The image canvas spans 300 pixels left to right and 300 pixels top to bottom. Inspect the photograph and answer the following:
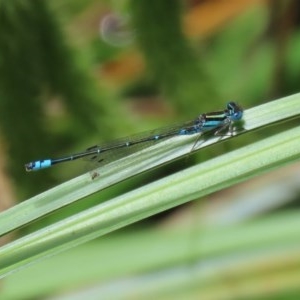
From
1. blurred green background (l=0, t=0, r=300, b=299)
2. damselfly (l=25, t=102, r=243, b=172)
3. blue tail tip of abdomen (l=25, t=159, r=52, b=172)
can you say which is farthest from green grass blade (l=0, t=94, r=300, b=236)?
blue tail tip of abdomen (l=25, t=159, r=52, b=172)

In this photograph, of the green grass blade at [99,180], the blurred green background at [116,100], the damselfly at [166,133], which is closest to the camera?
the green grass blade at [99,180]

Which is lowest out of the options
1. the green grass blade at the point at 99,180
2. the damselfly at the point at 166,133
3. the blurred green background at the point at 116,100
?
the green grass blade at the point at 99,180

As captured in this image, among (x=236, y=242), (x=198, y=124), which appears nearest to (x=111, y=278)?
(x=236, y=242)

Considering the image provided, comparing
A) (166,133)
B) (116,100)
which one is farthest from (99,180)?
(116,100)

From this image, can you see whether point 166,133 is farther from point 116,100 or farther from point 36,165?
point 116,100

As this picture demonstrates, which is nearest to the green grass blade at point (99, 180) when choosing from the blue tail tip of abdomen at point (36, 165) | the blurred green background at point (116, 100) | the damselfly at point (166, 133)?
the damselfly at point (166, 133)

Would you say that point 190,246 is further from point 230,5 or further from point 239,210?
point 230,5

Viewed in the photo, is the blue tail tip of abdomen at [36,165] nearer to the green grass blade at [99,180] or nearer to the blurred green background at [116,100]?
the blurred green background at [116,100]

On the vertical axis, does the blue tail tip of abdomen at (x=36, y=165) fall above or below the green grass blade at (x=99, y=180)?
above
